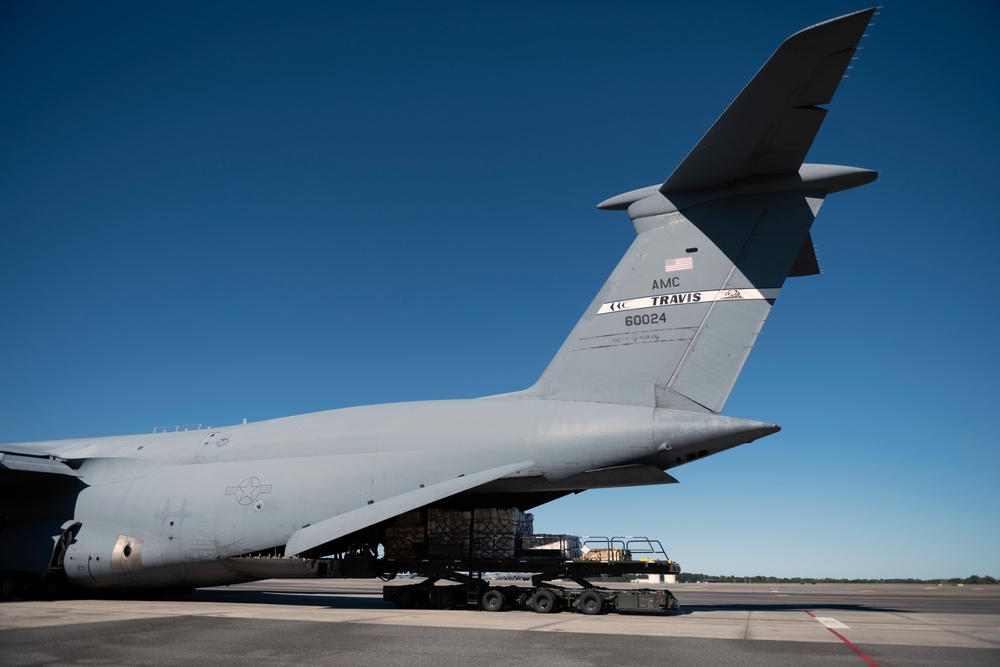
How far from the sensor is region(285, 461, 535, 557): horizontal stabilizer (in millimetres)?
11852

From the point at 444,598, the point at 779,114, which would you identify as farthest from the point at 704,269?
the point at 444,598

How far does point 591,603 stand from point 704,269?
5.98 m

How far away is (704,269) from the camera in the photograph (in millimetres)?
12266

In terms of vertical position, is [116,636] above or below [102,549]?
below

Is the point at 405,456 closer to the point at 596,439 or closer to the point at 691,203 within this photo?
the point at 596,439

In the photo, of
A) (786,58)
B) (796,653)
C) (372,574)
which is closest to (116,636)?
(372,574)

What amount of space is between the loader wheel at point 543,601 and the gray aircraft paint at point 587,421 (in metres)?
1.65

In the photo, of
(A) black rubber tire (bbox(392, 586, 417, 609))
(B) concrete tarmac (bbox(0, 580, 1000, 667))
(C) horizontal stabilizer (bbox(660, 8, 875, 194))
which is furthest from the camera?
(A) black rubber tire (bbox(392, 586, 417, 609))

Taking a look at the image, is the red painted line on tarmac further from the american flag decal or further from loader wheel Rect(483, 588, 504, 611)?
the american flag decal

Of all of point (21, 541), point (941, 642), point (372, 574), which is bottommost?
point (941, 642)

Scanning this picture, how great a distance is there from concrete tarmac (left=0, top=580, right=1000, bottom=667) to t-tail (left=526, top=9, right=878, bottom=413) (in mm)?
3613

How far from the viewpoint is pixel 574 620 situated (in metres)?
11.1

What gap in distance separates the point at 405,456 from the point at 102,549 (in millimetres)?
7037

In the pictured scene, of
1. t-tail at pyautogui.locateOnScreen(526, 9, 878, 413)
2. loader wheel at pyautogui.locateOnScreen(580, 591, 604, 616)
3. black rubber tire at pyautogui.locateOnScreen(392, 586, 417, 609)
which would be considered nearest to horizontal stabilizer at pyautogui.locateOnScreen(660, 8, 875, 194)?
t-tail at pyautogui.locateOnScreen(526, 9, 878, 413)
